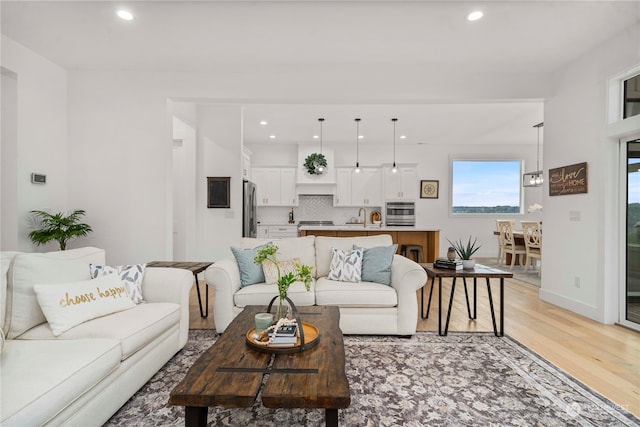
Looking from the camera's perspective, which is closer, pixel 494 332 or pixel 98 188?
pixel 494 332

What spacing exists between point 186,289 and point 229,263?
1.74 ft

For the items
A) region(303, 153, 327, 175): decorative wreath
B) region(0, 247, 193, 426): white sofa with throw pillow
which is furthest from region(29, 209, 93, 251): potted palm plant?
region(303, 153, 327, 175): decorative wreath

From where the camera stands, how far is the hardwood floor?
7.40 ft

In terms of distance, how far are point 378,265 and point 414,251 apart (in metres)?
2.68

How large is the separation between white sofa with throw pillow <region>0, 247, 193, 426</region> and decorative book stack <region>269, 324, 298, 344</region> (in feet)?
2.89

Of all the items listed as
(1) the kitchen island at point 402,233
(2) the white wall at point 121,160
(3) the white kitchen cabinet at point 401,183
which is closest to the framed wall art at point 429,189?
(3) the white kitchen cabinet at point 401,183

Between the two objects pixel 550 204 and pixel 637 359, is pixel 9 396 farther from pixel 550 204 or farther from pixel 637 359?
pixel 550 204

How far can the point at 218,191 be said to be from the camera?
5.50m

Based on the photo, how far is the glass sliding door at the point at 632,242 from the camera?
3.25 meters

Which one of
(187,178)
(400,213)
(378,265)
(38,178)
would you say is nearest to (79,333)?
(378,265)

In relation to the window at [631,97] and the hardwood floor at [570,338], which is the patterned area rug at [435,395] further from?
the window at [631,97]

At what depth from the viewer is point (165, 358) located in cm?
238

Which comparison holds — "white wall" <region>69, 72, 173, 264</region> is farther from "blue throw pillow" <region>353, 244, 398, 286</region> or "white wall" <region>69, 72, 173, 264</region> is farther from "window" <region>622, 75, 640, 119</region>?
"window" <region>622, 75, 640, 119</region>

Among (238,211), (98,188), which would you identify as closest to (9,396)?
(98,188)
